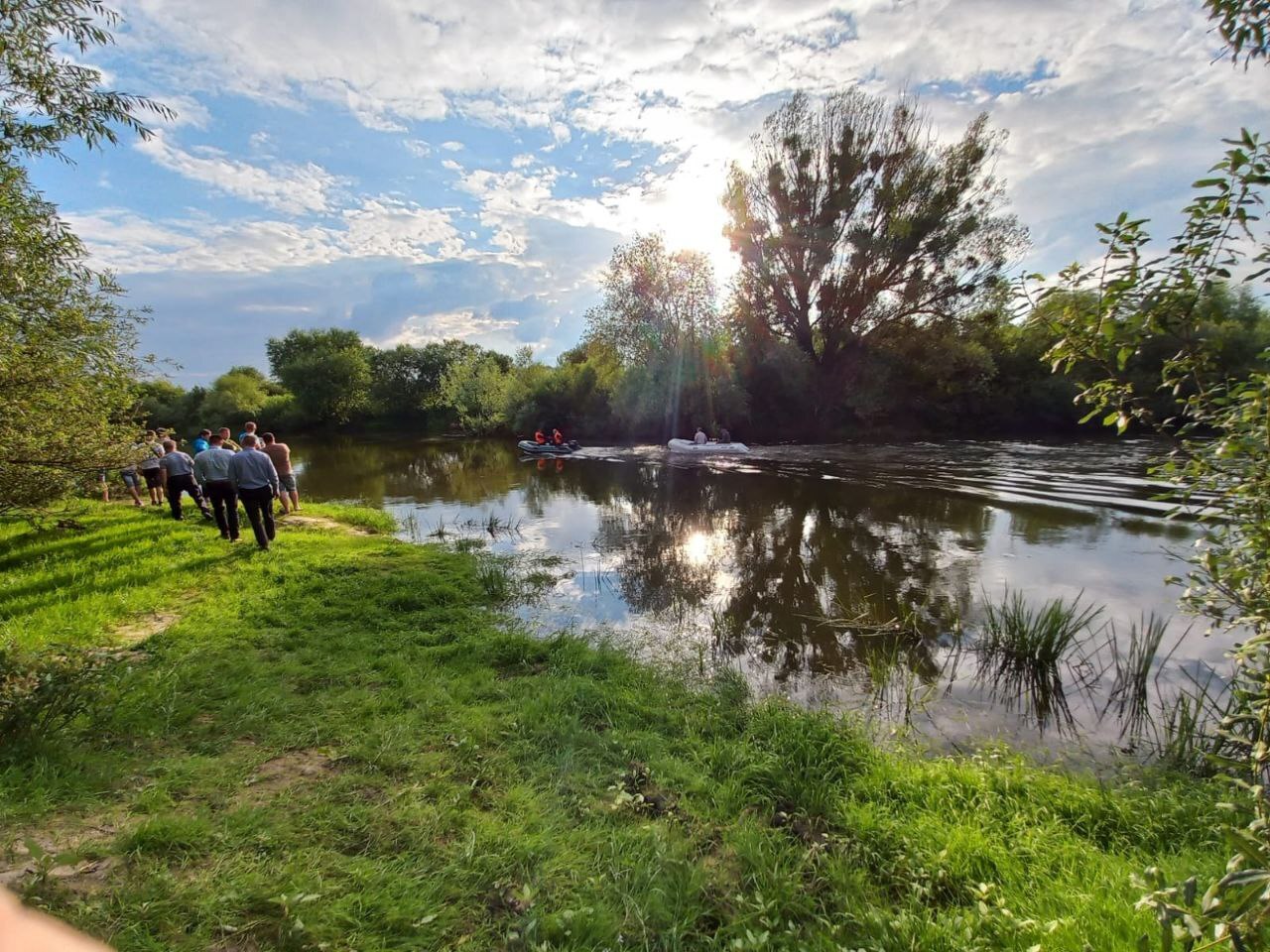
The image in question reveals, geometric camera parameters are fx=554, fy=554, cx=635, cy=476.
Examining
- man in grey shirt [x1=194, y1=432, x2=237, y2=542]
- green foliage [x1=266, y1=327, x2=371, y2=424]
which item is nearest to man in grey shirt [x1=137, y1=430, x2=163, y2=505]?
man in grey shirt [x1=194, y1=432, x2=237, y2=542]

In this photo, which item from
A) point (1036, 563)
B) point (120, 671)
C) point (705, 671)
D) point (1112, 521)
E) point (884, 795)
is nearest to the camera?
point (884, 795)

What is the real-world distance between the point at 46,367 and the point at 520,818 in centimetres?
590

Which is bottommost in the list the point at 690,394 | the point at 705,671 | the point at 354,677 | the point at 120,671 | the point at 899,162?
the point at 705,671

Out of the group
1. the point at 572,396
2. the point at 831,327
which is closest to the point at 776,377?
the point at 831,327

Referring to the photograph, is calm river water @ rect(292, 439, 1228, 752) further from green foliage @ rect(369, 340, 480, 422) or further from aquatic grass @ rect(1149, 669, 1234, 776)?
green foliage @ rect(369, 340, 480, 422)

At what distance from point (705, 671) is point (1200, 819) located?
361cm

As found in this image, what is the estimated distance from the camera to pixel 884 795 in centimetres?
368

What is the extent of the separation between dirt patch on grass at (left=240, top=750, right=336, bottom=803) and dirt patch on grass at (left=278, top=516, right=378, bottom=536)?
8.37 m

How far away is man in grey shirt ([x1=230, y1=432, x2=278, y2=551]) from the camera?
866 centimetres

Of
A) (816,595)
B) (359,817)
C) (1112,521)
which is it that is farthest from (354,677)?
(1112,521)

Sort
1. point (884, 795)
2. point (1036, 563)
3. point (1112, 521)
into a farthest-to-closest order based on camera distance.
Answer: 1. point (1112, 521)
2. point (1036, 563)
3. point (884, 795)

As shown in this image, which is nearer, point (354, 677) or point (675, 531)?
A: point (354, 677)

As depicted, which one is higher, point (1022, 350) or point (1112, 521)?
point (1022, 350)

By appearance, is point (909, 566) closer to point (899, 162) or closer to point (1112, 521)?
point (1112, 521)
